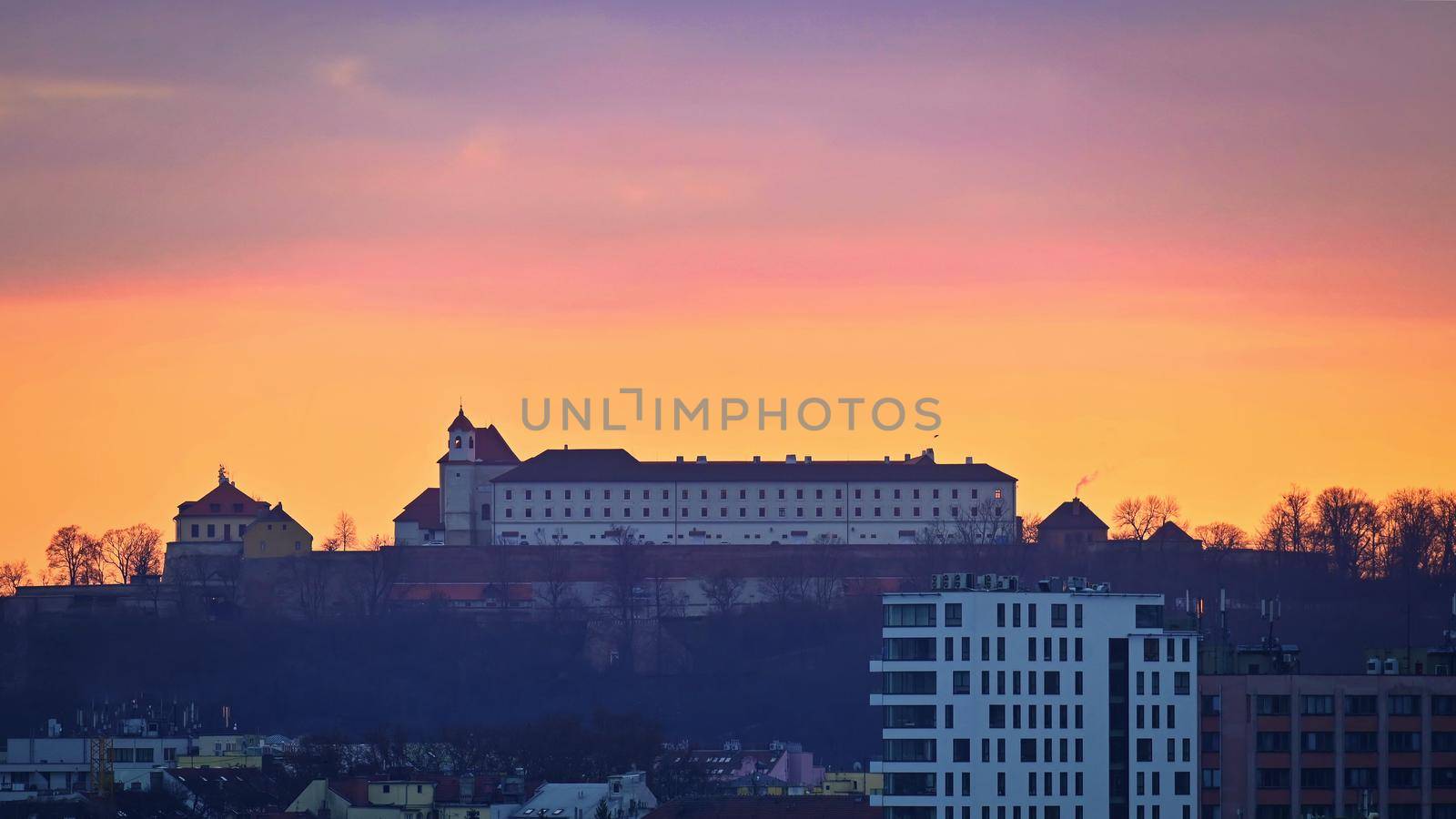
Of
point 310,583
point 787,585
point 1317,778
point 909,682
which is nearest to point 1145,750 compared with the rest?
point 1317,778

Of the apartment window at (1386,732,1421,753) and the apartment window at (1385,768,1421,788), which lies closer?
the apartment window at (1385,768,1421,788)

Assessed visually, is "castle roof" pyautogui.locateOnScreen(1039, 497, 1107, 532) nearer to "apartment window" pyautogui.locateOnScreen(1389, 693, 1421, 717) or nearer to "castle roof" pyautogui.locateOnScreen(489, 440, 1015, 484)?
"castle roof" pyautogui.locateOnScreen(489, 440, 1015, 484)

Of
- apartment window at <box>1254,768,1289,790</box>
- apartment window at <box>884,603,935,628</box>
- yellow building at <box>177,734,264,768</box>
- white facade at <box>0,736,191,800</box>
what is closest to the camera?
apartment window at <box>1254,768,1289,790</box>

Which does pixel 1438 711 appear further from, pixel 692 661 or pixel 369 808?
pixel 692 661

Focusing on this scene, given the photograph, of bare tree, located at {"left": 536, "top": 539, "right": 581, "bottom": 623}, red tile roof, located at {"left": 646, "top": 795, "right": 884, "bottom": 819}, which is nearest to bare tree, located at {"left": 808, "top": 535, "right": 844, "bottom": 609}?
bare tree, located at {"left": 536, "top": 539, "right": 581, "bottom": 623}

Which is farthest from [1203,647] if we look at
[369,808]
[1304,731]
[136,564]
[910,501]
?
[136,564]

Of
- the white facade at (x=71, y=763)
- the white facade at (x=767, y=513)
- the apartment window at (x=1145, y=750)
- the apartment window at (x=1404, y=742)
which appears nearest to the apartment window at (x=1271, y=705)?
the apartment window at (x=1404, y=742)

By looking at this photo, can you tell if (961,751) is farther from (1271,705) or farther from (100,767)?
(100,767)
